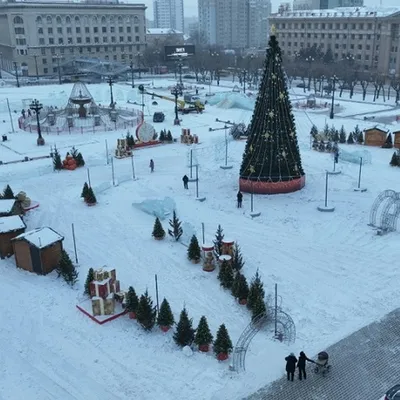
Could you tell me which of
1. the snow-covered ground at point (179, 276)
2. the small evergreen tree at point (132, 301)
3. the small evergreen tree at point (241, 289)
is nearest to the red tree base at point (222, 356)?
the snow-covered ground at point (179, 276)

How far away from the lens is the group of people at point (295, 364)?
12705 millimetres

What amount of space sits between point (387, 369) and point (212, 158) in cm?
2213

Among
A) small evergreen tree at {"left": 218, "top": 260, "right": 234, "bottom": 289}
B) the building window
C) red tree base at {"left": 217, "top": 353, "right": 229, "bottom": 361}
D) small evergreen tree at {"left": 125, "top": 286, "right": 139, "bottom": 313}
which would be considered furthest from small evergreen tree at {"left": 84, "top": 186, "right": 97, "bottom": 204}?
the building window

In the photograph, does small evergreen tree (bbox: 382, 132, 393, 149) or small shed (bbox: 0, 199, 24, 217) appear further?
small evergreen tree (bbox: 382, 132, 393, 149)

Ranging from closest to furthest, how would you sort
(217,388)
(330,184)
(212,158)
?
(217,388), (330,184), (212,158)

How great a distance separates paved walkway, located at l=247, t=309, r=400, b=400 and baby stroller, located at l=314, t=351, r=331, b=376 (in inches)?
5.0

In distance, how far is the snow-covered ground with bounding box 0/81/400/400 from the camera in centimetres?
1330

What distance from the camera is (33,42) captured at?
96.2 metres

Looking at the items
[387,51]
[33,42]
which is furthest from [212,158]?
[33,42]

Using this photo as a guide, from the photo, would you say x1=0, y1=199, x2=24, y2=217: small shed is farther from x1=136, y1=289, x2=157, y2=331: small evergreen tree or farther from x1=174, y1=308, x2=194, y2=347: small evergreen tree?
x1=174, y1=308, x2=194, y2=347: small evergreen tree

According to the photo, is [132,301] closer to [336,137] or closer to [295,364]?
[295,364]

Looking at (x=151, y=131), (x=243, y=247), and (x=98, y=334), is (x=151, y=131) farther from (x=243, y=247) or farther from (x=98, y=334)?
(x=98, y=334)

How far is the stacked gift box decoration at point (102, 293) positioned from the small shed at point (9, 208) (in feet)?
25.8

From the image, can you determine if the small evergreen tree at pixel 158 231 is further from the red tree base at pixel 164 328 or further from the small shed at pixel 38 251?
the red tree base at pixel 164 328
